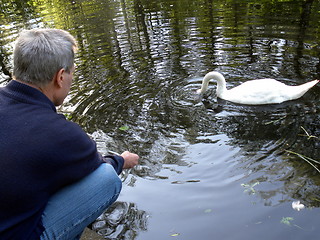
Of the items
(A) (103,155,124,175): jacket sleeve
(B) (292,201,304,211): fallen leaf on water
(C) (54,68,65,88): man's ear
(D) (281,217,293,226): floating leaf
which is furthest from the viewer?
(B) (292,201,304,211): fallen leaf on water

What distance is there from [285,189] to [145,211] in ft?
5.11

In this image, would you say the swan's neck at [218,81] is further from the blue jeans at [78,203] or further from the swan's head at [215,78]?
the blue jeans at [78,203]

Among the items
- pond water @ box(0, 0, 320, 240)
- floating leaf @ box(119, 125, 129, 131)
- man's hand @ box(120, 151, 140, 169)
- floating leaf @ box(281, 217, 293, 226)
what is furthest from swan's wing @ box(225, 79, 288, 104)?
man's hand @ box(120, 151, 140, 169)

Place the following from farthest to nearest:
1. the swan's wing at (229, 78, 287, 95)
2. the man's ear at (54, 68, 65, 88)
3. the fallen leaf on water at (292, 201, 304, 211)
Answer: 1. the swan's wing at (229, 78, 287, 95)
2. the fallen leaf on water at (292, 201, 304, 211)
3. the man's ear at (54, 68, 65, 88)

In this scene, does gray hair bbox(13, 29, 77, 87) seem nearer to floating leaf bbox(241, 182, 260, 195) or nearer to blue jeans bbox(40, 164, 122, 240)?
blue jeans bbox(40, 164, 122, 240)

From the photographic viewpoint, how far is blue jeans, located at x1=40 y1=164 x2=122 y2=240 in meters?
2.36

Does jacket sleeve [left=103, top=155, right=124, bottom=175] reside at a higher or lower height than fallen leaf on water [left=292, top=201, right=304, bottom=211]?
higher

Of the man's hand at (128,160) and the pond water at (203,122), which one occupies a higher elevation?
the man's hand at (128,160)

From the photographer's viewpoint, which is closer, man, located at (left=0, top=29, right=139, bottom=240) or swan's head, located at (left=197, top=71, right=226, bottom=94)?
man, located at (left=0, top=29, right=139, bottom=240)

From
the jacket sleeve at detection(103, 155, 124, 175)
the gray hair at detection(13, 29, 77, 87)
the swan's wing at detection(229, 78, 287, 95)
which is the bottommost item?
the swan's wing at detection(229, 78, 287, 95)

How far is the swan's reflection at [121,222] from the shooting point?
3350mm

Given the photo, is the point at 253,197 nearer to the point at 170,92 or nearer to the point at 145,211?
the point at 145,211

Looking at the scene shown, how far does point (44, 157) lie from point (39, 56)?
2.31ft

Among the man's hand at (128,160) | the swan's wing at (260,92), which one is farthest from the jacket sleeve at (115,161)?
the swan's wing at (260,92)
